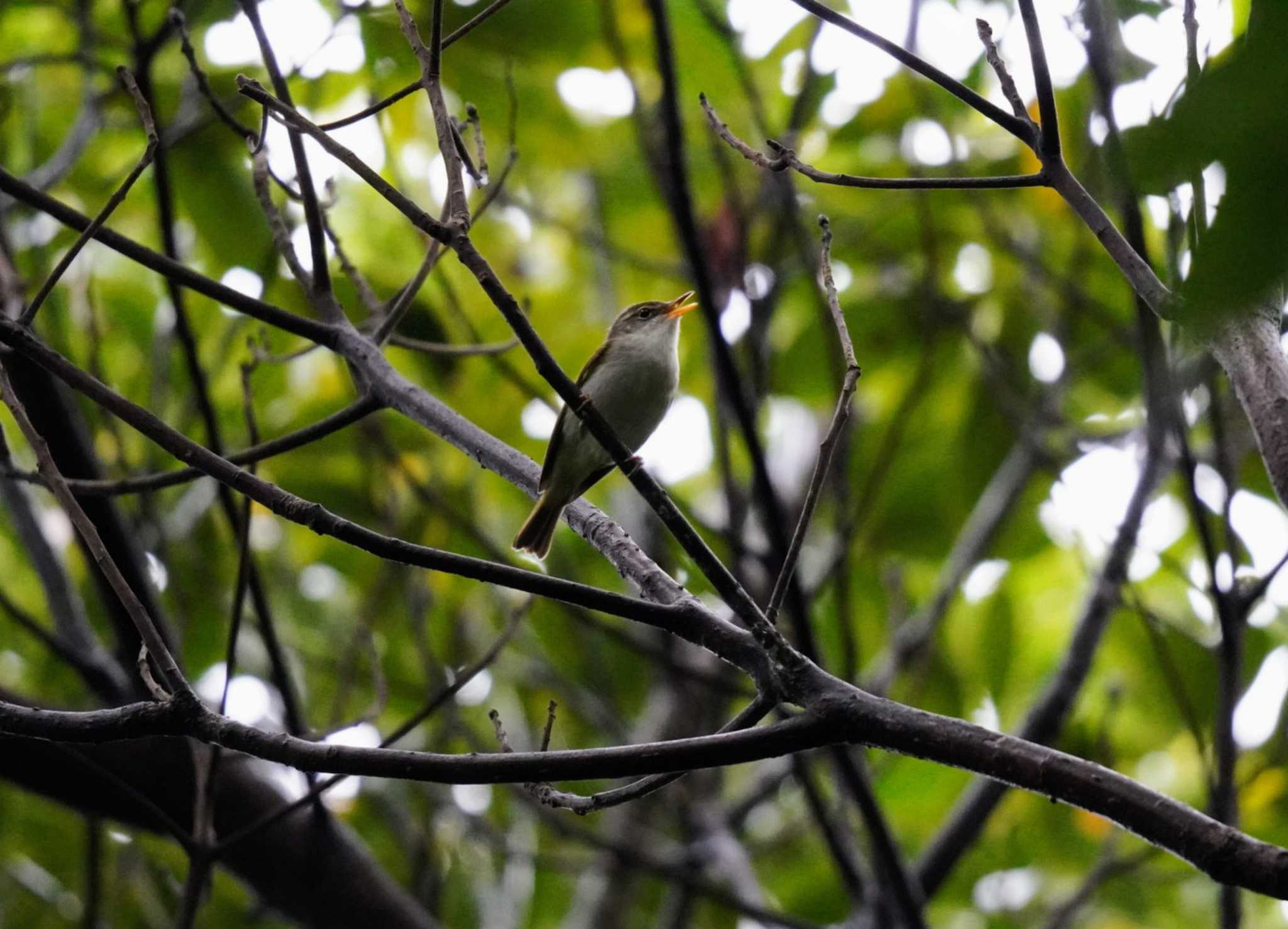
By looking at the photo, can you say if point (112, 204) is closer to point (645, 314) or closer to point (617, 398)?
point (617, 398)

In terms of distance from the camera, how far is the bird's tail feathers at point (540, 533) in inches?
162

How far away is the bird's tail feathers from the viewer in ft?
13.5

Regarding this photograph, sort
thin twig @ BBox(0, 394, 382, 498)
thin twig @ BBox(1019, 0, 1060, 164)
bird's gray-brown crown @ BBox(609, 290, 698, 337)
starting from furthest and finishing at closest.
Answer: bird's gray-brown crown @ BBox(609, 290, 698, 337)
thin twig @ BBox(0, 394, 382, 498)
thin twig @ BBox(1019, 0, 1060, 164)

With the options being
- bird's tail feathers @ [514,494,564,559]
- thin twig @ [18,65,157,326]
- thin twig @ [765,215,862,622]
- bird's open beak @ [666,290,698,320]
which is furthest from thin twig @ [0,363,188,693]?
bird's open beak @ [666,290,698,320]

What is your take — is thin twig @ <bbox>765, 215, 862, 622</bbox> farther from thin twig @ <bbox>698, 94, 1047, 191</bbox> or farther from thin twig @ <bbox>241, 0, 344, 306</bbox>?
thin twig @ <bbox>241, 0, 344, 306</bbox>

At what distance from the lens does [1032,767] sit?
4.59 ft

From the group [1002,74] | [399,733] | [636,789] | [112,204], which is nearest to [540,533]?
[399,733]

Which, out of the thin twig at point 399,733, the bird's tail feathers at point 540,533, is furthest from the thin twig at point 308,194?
the bird's tail feathers at point 540,533

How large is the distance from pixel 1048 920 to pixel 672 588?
110 inches

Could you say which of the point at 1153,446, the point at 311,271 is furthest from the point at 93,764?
the point at 1153,446

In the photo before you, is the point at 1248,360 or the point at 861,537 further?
the point at 861,537

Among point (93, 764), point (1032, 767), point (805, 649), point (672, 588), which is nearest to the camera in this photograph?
Result: point (1032, 767)

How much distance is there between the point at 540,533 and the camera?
13.7 feet

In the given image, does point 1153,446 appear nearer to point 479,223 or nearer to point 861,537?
point 861,537
